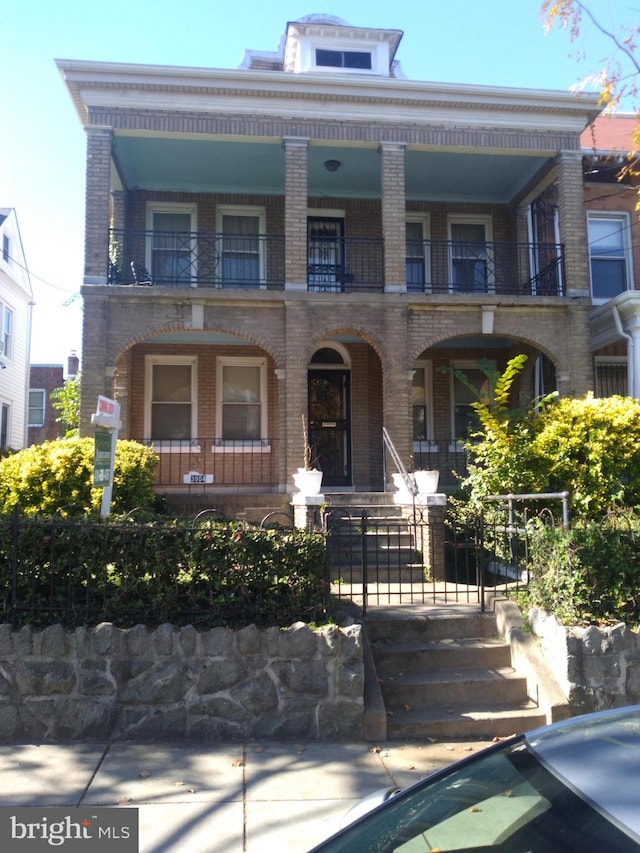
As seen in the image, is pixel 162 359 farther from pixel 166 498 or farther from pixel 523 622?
pixel 523 622

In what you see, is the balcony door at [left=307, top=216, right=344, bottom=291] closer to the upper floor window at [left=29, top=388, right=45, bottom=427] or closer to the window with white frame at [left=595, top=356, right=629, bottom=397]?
the window with white frame at [left=595, top=356, right=629, bottom=397]

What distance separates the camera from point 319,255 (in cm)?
1431

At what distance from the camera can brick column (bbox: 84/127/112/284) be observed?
38.8 feet

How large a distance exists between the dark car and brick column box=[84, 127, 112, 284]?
10970 millimetres

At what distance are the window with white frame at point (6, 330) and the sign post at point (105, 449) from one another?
17.9 m

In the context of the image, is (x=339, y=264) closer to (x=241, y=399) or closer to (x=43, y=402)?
(x=241, y=399)

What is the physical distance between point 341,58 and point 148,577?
12692mm

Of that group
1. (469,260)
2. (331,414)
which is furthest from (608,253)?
(331,414)

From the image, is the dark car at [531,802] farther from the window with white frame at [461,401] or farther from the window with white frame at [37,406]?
the window with white frame at [37,406]

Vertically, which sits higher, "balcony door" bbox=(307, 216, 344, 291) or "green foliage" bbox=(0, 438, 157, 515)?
"balcony door" bbox=(307, 216, 344, 291)

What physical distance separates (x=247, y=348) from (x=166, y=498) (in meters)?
4.24

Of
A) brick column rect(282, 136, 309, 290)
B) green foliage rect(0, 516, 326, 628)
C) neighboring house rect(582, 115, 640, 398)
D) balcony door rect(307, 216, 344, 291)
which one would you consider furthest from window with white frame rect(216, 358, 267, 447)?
green foliage rect(0, 516, 326, 628)

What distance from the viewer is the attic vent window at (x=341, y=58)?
1477 centimetres

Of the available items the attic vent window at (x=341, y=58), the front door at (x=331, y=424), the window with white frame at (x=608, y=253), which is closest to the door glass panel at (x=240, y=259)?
the front door at (x=331, y=424)
